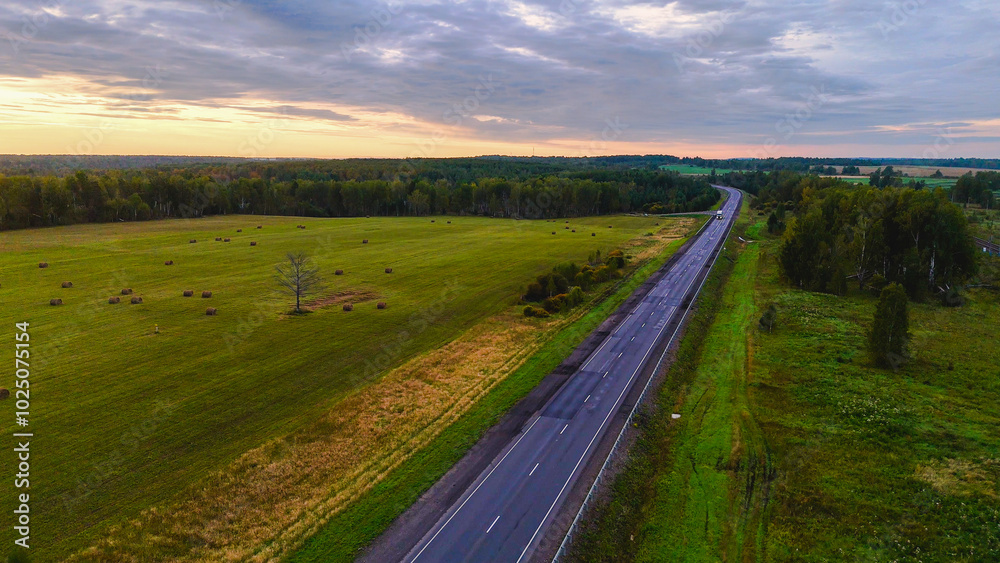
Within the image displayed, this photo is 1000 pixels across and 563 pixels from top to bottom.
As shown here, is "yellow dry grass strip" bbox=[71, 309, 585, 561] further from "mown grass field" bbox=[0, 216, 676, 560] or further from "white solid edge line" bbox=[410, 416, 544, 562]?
"white solid edge line" bbox=[410, 416, 544, 562]

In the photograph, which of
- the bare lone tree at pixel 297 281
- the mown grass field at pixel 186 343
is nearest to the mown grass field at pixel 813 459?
the mown grass field at pixel 186 343

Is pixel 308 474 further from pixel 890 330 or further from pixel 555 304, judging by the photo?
pixel 890 330

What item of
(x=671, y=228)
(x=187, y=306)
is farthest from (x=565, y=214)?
(x=187, y=306)

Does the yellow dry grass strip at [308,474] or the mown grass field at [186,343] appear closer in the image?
the yellow dry grass strip at [308,474]

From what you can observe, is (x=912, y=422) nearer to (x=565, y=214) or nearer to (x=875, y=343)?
(x=875, y=343)

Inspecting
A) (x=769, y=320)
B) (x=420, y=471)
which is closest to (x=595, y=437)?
(x=420, y=471)

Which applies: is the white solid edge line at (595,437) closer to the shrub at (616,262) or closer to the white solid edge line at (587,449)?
the white solid edge line at (587,449)
